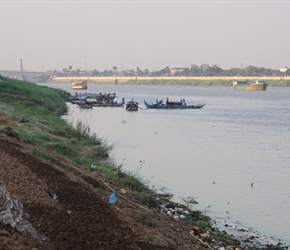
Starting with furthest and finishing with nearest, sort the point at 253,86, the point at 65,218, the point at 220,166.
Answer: the point at 253,86 < the point at 220,166 < the point at 65,218

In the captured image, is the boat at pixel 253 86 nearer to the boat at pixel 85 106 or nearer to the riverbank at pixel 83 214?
the boat at pixel 85 106

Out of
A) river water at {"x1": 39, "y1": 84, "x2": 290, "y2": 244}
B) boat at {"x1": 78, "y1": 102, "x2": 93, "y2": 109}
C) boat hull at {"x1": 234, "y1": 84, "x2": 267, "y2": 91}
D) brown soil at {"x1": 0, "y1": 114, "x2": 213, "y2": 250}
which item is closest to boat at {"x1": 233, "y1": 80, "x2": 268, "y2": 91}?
boat hull at {"x1": 234, "y1": 84, "x2": 267, "y2": 91}

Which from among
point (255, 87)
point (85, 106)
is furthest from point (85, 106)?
point (255, 87)

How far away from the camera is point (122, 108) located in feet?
185

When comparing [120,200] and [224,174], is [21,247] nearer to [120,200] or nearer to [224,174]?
[120,200]

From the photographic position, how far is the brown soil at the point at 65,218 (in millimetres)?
6703

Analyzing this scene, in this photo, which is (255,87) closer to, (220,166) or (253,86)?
(253,86)

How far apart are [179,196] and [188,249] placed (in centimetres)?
632

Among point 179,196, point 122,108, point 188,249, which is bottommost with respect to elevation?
point 122,108

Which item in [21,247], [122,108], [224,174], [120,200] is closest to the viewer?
[21,247]

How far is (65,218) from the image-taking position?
746 centimetres

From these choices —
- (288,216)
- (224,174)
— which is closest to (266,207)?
(288,216)

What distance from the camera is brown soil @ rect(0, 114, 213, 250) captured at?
22.0 ft

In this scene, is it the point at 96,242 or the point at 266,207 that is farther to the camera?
the point at 266,207
